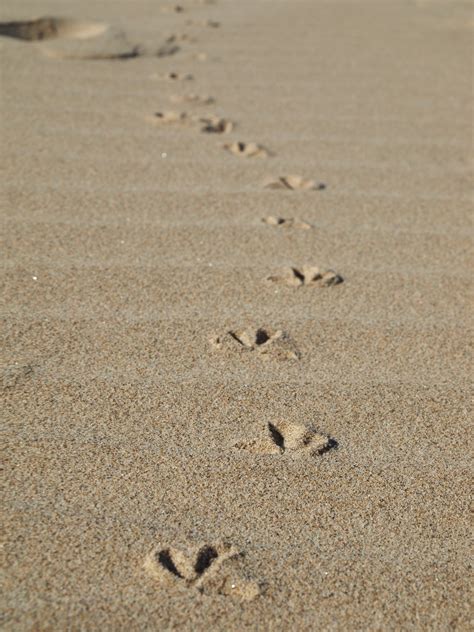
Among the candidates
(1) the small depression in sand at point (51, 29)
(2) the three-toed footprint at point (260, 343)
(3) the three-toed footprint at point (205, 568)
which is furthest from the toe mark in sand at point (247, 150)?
(3) the three-toed footprint at point (205, 568)

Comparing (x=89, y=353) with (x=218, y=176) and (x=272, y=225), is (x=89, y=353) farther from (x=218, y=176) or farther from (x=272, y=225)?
(x=218, y=176)

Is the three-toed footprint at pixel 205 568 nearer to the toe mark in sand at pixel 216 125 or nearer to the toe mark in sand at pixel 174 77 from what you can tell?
the toe mark in sand at pixel 216 125

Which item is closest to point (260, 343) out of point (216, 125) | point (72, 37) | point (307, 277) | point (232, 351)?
point (232, 351)

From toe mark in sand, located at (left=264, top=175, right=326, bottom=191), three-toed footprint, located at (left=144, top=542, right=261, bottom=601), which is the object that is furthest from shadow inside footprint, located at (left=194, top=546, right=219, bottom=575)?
toe mark in sand, located at (left=264, top=175, right=326, bottom=191)

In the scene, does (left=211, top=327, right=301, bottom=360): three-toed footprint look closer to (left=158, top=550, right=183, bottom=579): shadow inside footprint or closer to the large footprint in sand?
(left=158, top=550, right=183, bottom=579): shadow inside footprint

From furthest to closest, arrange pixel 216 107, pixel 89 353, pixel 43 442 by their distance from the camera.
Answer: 1. pixel 216 107
2. pixel 89 353
3. pixel 43 442

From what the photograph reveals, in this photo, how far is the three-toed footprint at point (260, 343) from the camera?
1903 mm

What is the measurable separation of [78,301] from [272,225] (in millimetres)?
670

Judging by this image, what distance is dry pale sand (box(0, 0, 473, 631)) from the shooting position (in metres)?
1.32

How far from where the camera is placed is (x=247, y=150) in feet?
9.87

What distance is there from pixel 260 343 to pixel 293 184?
3.14 ft

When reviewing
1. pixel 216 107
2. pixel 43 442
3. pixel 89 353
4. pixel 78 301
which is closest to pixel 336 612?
pixel 43 442

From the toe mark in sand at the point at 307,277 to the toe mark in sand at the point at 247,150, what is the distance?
0.82 m

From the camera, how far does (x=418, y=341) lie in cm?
200
